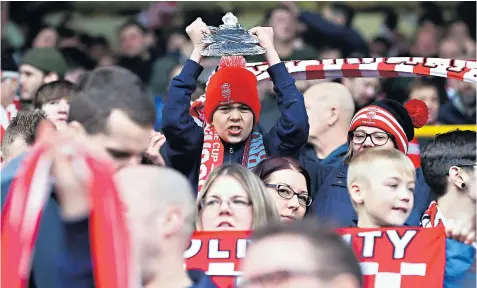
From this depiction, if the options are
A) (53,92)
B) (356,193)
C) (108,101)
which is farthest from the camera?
(53,92)

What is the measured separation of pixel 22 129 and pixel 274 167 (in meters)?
1.27

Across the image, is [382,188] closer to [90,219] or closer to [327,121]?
[90,219]

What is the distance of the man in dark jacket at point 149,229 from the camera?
3875mm

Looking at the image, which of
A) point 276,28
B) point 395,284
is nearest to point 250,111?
point 395,284

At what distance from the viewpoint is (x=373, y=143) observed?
6.58 metres

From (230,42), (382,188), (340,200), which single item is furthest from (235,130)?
(382,188)

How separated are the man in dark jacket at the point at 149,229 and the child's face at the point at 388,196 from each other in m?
1.48

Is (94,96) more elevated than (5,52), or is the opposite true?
(5,52)

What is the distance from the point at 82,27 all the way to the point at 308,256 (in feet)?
35.7

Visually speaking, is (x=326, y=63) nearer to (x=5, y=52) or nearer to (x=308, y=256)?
Answer: (x=308, y=256)

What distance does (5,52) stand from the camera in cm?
1026

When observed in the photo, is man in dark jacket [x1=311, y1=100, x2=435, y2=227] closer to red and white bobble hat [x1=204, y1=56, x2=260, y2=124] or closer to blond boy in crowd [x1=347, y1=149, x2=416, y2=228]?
red and white bobble hat [x1=204, y1=56, x2=260, y2=124]

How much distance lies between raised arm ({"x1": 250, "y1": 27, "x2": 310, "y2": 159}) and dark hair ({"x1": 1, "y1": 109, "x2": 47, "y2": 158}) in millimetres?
1222

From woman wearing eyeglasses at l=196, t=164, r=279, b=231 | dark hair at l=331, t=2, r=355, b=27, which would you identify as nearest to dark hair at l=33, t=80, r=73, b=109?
woman wearing eyeglasses at l=196, t=164, r=279, b=231
